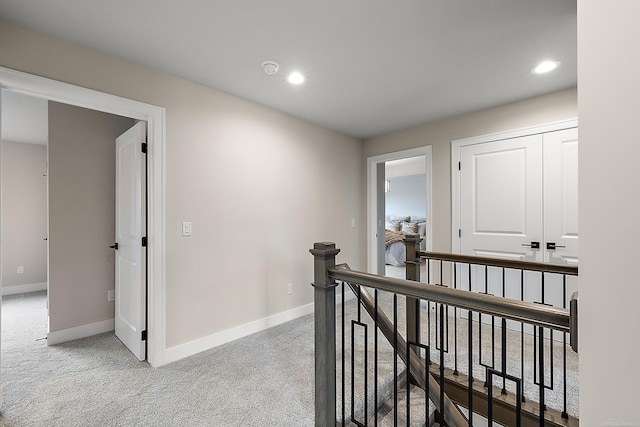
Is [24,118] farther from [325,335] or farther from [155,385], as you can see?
[325,335]

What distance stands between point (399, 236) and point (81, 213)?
19.1 feet

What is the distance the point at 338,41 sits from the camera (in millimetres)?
1878

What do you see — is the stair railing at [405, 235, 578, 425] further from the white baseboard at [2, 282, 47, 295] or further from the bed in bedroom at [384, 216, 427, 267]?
Result: the white baseboard at [2, 282, 47, 295]

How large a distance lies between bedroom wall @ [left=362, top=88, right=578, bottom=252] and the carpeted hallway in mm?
2099

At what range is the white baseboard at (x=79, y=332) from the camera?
2623mm

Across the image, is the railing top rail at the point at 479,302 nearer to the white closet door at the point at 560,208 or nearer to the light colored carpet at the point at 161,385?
the light colored carpet at the point at 161,385

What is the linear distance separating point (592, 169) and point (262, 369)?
2.24m

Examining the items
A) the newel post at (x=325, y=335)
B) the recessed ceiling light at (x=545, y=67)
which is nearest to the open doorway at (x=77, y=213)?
the newel post at (x=325, y=335)

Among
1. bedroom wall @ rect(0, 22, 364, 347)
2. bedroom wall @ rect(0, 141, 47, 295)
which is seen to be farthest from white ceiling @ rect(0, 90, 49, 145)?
bedroom wall @ rect(0, 22, 364, 347)

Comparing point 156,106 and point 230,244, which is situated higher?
point 156,106

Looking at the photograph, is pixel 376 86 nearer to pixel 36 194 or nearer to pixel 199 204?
pixel 199 204

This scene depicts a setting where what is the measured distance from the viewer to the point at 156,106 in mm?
2229

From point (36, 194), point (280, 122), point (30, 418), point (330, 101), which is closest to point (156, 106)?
point (280, 122)

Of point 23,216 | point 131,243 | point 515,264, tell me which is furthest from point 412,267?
point 23,216
